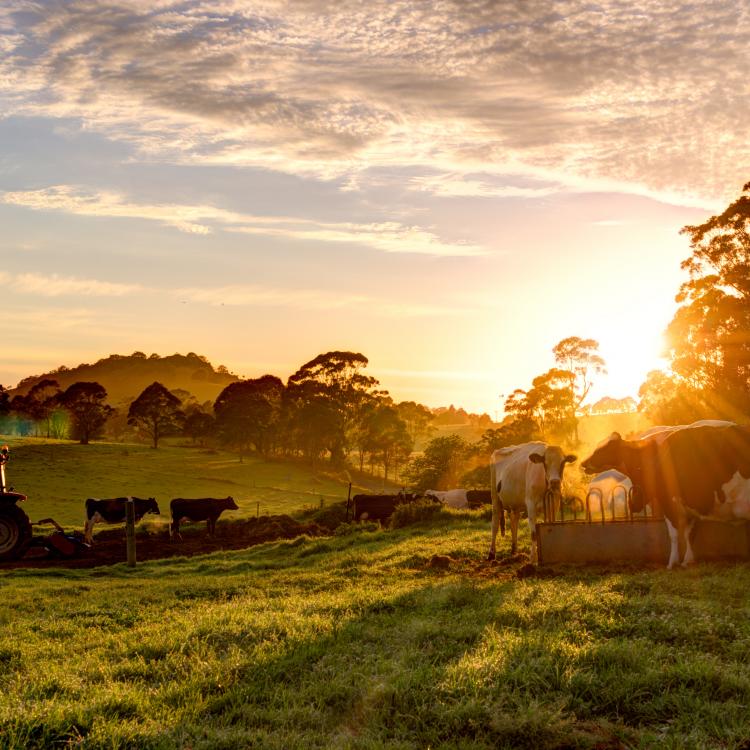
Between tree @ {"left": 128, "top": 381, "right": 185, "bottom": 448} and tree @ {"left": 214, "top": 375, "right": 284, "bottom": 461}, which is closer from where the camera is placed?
tree @ {"left": 214, "top": 375, "right": 284, "bottom": 461}

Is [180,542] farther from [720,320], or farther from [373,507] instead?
[720,320]

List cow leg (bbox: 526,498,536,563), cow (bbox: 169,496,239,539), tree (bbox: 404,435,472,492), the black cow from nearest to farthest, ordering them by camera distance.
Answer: cow leg (bbox: 526,498,536,563)
cow (bbox: 169,496,239,539)
the black cow
tree (bbox: 404,435,472,492)

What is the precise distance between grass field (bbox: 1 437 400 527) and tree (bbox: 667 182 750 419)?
26951mm

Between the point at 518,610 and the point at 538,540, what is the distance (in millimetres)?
4819

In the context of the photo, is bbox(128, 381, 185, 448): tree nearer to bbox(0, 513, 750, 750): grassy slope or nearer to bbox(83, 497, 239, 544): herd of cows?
bbox(83, 497, 239, 544): herd of cows

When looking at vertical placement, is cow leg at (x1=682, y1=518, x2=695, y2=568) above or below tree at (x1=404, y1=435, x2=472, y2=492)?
above

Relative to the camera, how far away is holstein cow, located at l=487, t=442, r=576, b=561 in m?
15.2

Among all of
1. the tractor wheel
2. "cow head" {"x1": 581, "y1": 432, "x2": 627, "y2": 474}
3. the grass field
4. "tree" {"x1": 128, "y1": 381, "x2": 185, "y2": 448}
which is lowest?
the grass field

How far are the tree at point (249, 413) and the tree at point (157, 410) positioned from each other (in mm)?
5618

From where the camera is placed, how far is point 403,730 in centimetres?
540

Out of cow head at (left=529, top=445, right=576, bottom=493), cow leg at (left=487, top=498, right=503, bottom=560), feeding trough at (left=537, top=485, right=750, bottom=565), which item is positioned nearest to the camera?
feeding trough at (left=537, top=485, right=750, bottom=565)

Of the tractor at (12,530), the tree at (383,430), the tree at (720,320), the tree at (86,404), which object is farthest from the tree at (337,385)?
the tractor at (12,530)

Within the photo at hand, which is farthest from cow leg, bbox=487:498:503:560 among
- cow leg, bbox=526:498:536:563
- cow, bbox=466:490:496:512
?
cow, bbox=466:490:496:512

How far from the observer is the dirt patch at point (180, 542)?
2046 cm
